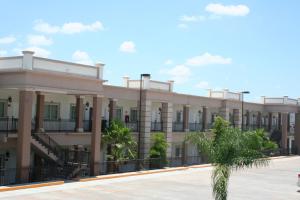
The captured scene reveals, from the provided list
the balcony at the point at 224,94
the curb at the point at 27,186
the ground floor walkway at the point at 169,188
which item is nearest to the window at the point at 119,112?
the ground floor walkway at the point at 169,188

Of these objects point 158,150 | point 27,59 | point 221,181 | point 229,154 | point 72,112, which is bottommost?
Result: point 158,150

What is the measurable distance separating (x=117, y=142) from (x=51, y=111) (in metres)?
5.66

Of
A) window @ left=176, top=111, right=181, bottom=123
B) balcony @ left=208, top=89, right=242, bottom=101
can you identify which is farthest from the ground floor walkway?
balcony @ left=208, top=89, right=242, bottom=101

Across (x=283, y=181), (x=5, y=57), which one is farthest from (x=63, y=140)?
(x=283, y=181)

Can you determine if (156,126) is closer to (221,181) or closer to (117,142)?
(117,142)

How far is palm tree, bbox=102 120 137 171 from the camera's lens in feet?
111

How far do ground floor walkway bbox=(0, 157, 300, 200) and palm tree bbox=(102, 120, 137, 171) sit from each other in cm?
208

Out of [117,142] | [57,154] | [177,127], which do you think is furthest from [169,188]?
[177,127]

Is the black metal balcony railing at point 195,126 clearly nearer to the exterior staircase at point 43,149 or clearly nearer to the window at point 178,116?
the window at point 178,116

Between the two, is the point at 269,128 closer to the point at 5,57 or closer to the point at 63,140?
the point at 63,140

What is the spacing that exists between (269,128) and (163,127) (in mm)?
26587

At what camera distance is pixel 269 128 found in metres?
63.3

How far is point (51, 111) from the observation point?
35375 millimetres

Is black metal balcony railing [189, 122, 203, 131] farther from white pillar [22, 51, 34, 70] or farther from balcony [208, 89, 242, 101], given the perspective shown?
white pillar [22, 51, 34, 70]
